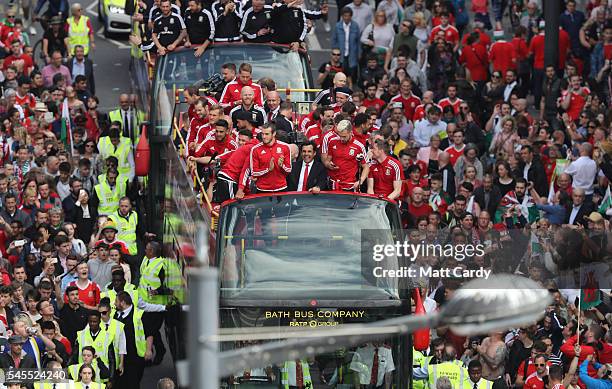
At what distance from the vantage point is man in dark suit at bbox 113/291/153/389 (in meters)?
17.3

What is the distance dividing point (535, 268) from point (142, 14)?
7.54 metres

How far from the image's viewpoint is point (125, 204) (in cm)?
2025

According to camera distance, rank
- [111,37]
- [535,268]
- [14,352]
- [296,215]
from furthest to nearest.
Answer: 1. [111,37]
2. [535,268]
3. [14,352]
4. [296,215]

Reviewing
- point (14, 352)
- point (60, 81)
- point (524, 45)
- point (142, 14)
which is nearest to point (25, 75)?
point (60, 81)

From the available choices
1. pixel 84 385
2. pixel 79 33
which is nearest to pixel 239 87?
pixel 84 385

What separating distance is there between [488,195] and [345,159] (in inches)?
188

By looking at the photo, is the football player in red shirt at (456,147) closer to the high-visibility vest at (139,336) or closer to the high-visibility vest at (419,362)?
the high-visibility vest at (419,362)

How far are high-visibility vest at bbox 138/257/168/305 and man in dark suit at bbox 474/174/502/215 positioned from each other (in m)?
4.53

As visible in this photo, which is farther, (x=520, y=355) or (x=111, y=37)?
(x=111, y=37)

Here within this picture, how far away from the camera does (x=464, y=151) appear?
2194cm

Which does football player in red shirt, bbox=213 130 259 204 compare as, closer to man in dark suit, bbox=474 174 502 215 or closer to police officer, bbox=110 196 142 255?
police officer, bbox=110 196 142 255

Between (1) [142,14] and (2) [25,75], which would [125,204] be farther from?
(2) [25,75]

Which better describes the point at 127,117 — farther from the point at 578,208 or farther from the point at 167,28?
the point at 578,208

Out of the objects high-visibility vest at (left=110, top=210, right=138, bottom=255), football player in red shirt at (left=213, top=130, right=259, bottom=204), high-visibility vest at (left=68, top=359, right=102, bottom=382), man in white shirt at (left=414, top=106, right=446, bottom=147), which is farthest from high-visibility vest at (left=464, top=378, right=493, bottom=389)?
man in white shirt at (left=414, top=106, right=446, bottom=147)
